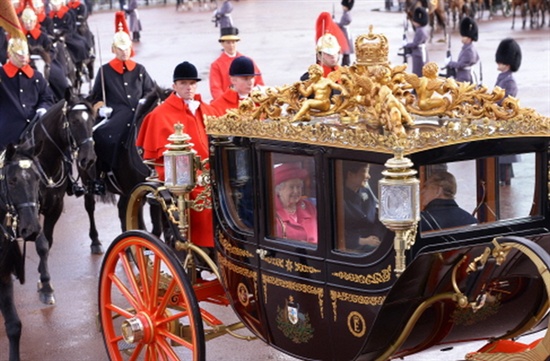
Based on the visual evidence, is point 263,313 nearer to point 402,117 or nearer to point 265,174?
point 265,174

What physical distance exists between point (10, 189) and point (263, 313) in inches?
102

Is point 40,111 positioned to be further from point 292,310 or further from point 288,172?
point 292,310

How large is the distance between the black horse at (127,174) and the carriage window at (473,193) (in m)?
4.24

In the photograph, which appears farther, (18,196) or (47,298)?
(47,298)

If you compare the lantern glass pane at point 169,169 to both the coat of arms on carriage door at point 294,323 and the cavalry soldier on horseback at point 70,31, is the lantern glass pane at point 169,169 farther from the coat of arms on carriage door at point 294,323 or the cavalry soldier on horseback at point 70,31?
the cavalry soldier on horseback at point 70,31

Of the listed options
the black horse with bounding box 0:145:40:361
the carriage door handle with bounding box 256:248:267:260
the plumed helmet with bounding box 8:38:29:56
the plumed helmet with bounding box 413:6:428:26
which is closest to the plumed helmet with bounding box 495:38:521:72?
the plumed helmet with bounding box 8:38:29:56

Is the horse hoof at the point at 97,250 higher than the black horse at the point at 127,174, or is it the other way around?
the black horse at the point at 127,174

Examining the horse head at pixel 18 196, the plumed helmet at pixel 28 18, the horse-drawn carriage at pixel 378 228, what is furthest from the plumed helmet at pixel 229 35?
the plumed helmet at pixel 28 18

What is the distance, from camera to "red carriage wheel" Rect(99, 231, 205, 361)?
Answer: 5.47 metres

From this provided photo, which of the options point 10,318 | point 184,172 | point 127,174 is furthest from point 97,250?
point 184,172

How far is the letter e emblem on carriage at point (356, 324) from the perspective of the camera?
4.76m

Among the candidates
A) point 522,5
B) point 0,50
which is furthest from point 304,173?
point 522,5

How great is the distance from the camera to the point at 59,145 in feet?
29.1

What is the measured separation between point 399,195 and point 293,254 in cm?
88
